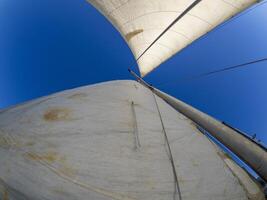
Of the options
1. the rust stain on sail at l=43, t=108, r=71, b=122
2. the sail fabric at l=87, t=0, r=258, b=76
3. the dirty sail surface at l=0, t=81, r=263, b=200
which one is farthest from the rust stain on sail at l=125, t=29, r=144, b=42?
the rust stain on sail at l=43, t=108, r=71, b=122

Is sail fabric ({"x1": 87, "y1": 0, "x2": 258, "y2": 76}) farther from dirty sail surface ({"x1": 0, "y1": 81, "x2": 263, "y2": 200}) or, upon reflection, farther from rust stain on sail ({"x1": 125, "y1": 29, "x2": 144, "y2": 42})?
dirty sail surface ({"x1": 0, "y1": 81, "x2": 263, "y2": 200})

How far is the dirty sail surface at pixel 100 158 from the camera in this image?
6.73 feet

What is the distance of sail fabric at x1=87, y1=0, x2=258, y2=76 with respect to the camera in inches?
260

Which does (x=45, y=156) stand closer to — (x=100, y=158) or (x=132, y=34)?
(x=100, y=158)

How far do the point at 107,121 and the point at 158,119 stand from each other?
3.68 feet

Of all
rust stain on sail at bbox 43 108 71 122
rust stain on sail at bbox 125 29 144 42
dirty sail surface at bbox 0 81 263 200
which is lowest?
dirty sail surface at bbox 0 81 263 200

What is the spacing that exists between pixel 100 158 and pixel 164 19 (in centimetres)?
→ 676

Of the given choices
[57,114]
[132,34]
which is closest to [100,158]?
[57,114]

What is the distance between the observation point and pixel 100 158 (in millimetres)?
2406

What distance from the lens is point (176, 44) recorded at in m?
9.11

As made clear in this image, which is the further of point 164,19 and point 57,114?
point 164,19

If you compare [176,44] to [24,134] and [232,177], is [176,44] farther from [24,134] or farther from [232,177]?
[24,134]

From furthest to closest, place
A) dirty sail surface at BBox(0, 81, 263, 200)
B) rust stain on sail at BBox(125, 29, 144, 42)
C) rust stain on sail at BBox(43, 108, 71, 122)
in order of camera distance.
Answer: rust stain on sail at BBox(125, 29, 144, 42) → rust stain on sail at BBox(43, 108, 71, 122) → dirty sail surface at BBox(0, 81, 263, 200)

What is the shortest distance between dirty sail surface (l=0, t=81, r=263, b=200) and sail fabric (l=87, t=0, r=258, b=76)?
16.0ft
